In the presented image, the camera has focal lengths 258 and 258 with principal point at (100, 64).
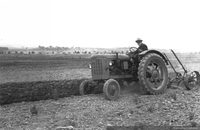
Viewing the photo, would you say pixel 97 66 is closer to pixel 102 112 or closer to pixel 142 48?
pixel 142 48

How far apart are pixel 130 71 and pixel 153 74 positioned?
895mm

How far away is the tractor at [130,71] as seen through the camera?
371 inches

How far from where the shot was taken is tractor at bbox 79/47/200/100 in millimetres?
9430

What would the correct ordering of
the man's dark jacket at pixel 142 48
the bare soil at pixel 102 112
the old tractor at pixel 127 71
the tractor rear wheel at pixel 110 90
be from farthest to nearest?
the man's dark jacket at pixel 142 48
the old tractor at pixel 127 71
the tractor rear wheel at pixel 110 90
the bare soil at pixel 102 112

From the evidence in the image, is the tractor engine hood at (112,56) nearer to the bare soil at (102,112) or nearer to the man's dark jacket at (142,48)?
the man's dark jacket at (142,48)

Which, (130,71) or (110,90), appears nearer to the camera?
(110,90)

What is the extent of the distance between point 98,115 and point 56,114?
1.12m

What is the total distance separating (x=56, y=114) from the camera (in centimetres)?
684

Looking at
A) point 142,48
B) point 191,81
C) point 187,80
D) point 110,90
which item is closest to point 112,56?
point 142,48

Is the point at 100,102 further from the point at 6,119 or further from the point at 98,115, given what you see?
the point at 6,119

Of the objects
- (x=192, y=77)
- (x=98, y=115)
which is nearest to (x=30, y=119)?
(x=98, y=115)

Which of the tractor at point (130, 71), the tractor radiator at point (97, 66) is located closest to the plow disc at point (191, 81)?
the tractor at point (130, 71)

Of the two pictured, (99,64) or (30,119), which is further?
(99,64)

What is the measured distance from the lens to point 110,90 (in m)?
8.82
